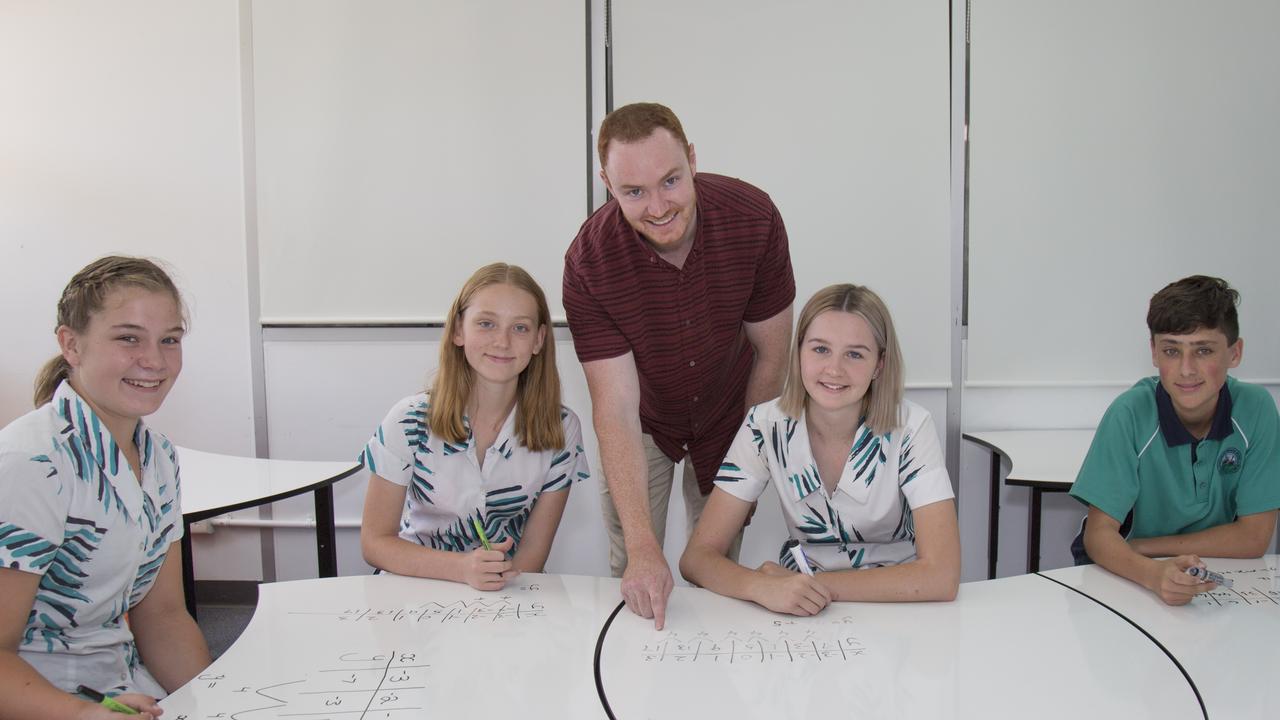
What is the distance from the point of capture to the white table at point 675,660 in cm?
100

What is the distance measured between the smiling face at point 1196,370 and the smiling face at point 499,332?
1.31m

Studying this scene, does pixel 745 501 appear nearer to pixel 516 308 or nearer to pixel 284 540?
pixel 516 308

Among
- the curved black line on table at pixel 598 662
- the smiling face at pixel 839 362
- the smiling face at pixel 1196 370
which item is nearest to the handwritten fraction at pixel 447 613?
the curved black line on table at pixel 598 662

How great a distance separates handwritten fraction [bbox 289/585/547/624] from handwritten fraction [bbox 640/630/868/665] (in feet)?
0.77

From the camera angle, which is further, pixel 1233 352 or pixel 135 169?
pixel 135 169

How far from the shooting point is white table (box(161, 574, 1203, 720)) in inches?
39.6

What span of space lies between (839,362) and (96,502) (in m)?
1.23

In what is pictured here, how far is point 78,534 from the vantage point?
1.11 metres

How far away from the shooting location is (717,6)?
2.67 m

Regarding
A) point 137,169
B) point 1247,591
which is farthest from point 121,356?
point 137,169

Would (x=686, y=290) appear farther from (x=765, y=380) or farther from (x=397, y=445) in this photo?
(x=397, y=445)

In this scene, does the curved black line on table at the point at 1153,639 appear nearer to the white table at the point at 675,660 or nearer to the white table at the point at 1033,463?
the white table at the point at 675,660

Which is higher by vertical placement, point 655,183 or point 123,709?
point 655,183

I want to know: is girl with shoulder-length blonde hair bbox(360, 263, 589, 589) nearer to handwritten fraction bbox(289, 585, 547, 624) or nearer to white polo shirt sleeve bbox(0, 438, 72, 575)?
handwritten fraction bbox(289, 585, 547, 624)
